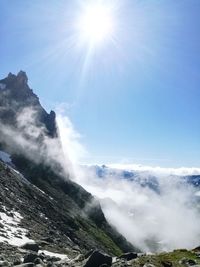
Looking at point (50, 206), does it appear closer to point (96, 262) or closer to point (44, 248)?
point (44, 248)

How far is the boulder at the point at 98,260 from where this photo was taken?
30.4 metres

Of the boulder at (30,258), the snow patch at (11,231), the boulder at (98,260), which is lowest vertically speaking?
the boulder at (30,258)

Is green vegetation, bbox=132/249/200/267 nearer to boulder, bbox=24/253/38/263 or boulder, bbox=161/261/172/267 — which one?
boulder, bbox=161/261/172/267

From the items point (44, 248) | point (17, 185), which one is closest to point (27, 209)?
point (17, 185)

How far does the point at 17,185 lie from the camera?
14738cm

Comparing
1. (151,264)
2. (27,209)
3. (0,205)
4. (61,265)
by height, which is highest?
(27,209)

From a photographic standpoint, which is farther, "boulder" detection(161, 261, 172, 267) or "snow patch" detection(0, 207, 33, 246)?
"snow patch" detection(0, 207, 33, 246)

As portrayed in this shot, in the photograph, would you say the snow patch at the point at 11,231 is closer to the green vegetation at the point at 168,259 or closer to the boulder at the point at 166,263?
the green vegetation at the point at 168,259

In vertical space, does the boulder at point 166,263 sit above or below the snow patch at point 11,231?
below

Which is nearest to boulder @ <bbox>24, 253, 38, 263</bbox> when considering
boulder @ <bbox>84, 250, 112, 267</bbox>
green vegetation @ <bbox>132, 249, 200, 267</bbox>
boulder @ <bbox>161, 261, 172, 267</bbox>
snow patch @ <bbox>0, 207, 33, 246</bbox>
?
boulder @ <bbox>84, 250, 112, 267</bbox>

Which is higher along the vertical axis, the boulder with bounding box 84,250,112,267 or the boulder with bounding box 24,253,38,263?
the boulder with bounding box 84,250,112,267

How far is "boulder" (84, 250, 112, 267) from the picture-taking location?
3042 cm

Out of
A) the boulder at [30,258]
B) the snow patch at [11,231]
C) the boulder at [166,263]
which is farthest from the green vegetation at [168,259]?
the snow patch at [11,231]

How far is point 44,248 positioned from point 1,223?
14.9 meters
